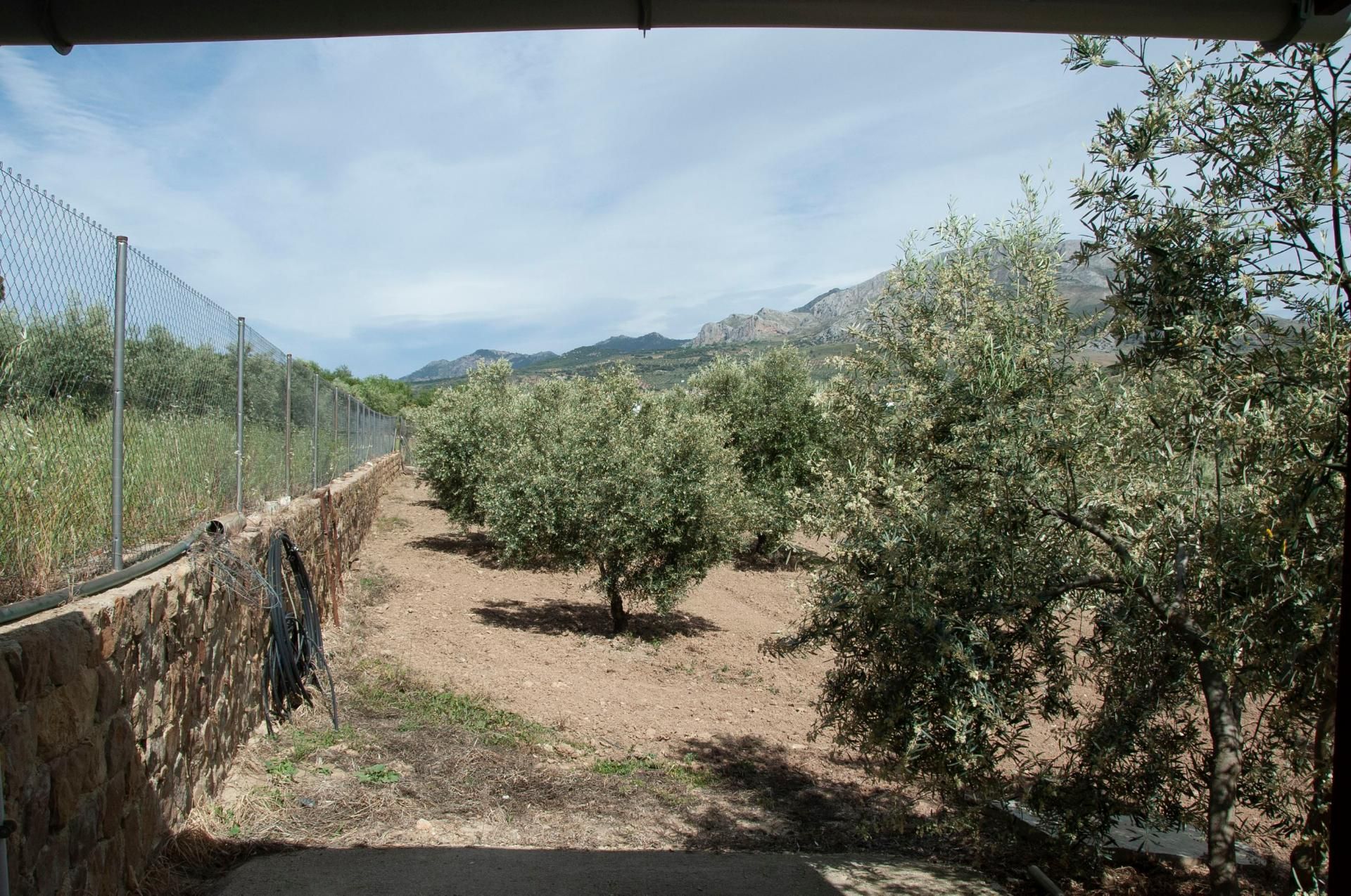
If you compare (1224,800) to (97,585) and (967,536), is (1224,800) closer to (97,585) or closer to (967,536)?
(967,536)

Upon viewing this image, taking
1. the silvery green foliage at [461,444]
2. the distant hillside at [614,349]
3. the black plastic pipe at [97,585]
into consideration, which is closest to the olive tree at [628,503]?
the silvery green foliage at [461,444]

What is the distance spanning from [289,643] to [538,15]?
5.60 meters

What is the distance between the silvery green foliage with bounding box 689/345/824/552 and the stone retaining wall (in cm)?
1311

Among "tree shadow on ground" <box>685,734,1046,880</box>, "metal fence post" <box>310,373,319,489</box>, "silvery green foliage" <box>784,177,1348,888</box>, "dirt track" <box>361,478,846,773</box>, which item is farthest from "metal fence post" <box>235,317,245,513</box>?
"silvery green foliage" <box>784,177,1348,888</box>

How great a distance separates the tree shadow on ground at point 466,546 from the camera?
57.7ft

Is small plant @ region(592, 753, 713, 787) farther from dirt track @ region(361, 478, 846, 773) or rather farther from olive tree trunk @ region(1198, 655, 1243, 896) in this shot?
olive tree trunk @ region(1198, 655, 1243, 896)

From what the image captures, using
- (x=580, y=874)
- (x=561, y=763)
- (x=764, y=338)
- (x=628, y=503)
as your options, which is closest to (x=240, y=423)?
(x=561, y=763)

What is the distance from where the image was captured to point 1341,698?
1.79m

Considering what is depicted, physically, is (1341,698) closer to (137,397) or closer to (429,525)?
(137,397)

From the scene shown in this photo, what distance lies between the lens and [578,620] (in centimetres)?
1349

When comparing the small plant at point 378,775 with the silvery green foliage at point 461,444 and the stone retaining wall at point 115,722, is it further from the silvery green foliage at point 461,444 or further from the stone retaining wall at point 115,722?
the silvery green foliage at point 461,444

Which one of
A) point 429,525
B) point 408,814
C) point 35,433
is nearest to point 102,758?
point 35,433

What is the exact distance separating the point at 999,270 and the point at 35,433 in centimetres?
465

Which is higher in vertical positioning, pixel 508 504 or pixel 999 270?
pixel 999 270
